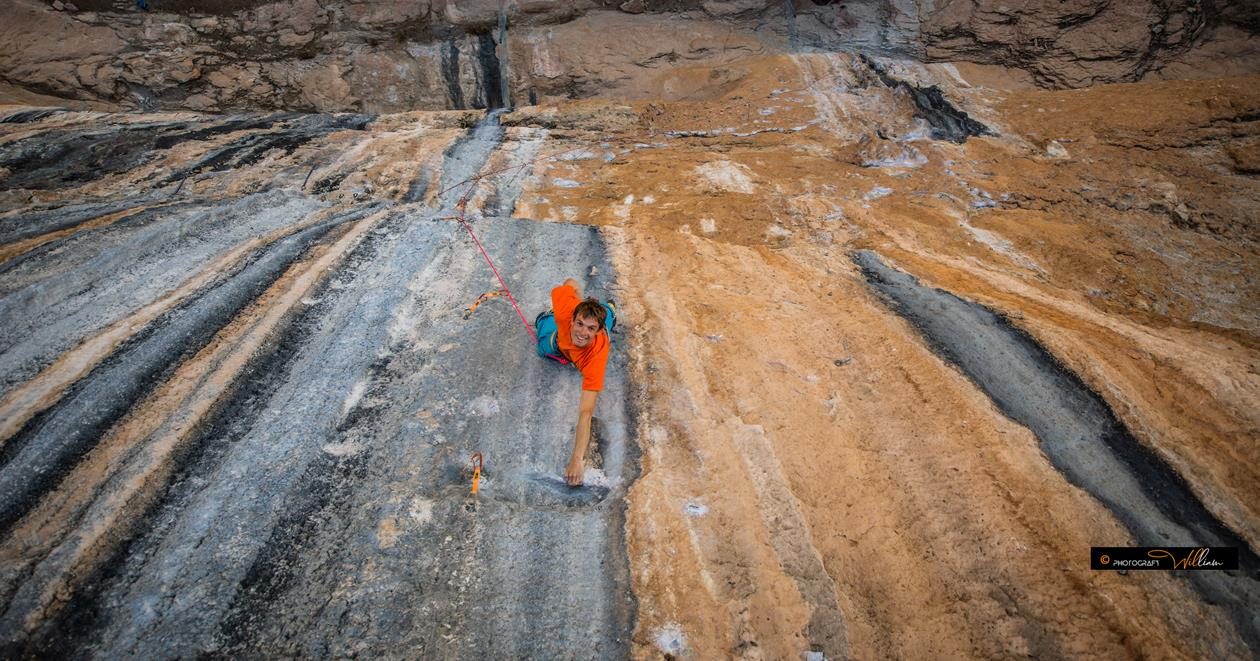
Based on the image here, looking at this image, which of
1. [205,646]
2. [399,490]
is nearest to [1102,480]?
[399,490]

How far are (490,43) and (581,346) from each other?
27.3 feet

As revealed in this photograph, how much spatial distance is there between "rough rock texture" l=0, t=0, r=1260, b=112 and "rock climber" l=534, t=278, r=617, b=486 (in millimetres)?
6904

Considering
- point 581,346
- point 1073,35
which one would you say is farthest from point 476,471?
point 1073,35

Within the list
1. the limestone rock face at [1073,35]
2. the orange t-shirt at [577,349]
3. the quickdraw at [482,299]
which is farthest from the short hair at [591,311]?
the limestone rock face at [1073,35]

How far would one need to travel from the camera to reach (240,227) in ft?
16.7

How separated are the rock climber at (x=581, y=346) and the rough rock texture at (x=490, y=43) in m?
6.90

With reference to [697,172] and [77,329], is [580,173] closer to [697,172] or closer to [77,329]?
[697,172]

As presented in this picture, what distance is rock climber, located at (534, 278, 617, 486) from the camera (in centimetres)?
301

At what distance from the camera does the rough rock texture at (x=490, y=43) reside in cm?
872

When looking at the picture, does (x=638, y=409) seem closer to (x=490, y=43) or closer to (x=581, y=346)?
(x=581, y=346)

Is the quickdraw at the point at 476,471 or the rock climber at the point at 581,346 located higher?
the rock climber at the point at 581,346

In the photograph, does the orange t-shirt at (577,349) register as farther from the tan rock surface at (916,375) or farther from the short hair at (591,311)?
the tan rock surface at (916,375)

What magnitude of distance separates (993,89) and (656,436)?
28.8 ft

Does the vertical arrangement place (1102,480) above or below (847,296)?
below
